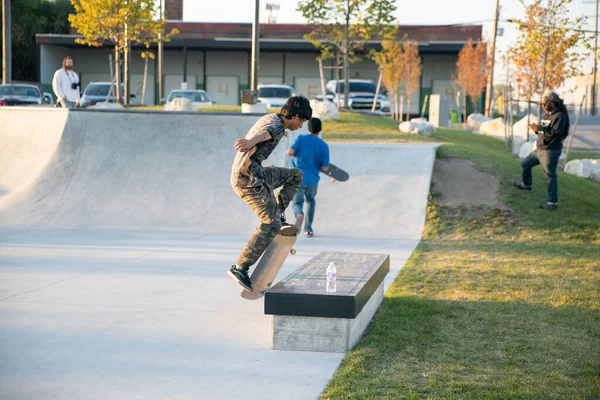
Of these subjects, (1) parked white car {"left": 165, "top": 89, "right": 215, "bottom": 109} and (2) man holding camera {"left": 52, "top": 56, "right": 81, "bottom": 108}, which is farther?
(1) parked white car {"left": 165, "top": 89, "right": 215, "bottom": 109}

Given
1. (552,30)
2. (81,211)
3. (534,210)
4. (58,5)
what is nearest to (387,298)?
(534,210)

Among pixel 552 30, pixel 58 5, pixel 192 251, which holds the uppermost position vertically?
pixel 58 5

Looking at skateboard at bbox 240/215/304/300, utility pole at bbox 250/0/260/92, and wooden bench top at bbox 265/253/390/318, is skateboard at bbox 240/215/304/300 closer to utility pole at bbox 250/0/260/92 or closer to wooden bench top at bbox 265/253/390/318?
wooden bench top at bbox 265/253/390/318

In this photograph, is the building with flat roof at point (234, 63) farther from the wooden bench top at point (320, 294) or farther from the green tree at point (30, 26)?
the wooden bench top at point (320, 294)

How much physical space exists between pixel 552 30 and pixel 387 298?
14480 mm

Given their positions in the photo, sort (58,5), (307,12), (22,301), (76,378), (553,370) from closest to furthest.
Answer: (76,378)
(553,370)
(22,301)
(307,12)
(58,5)

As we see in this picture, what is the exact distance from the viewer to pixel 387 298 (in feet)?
22.3

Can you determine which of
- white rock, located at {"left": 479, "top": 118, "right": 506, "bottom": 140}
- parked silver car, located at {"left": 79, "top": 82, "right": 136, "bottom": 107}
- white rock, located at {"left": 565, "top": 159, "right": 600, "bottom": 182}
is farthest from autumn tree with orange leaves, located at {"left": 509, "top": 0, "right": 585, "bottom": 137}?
parked silver car, located at {"left": 79, "top": 82, "right": 136, "bottom": 107}

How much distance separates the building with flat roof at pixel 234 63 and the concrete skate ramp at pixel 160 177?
30.9 metres

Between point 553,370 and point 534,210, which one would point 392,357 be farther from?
point 534,210

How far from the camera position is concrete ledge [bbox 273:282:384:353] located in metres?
5.07

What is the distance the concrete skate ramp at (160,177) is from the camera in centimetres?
1215

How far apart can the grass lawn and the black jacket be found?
4.10 ft

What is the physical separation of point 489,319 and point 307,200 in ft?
17.0
